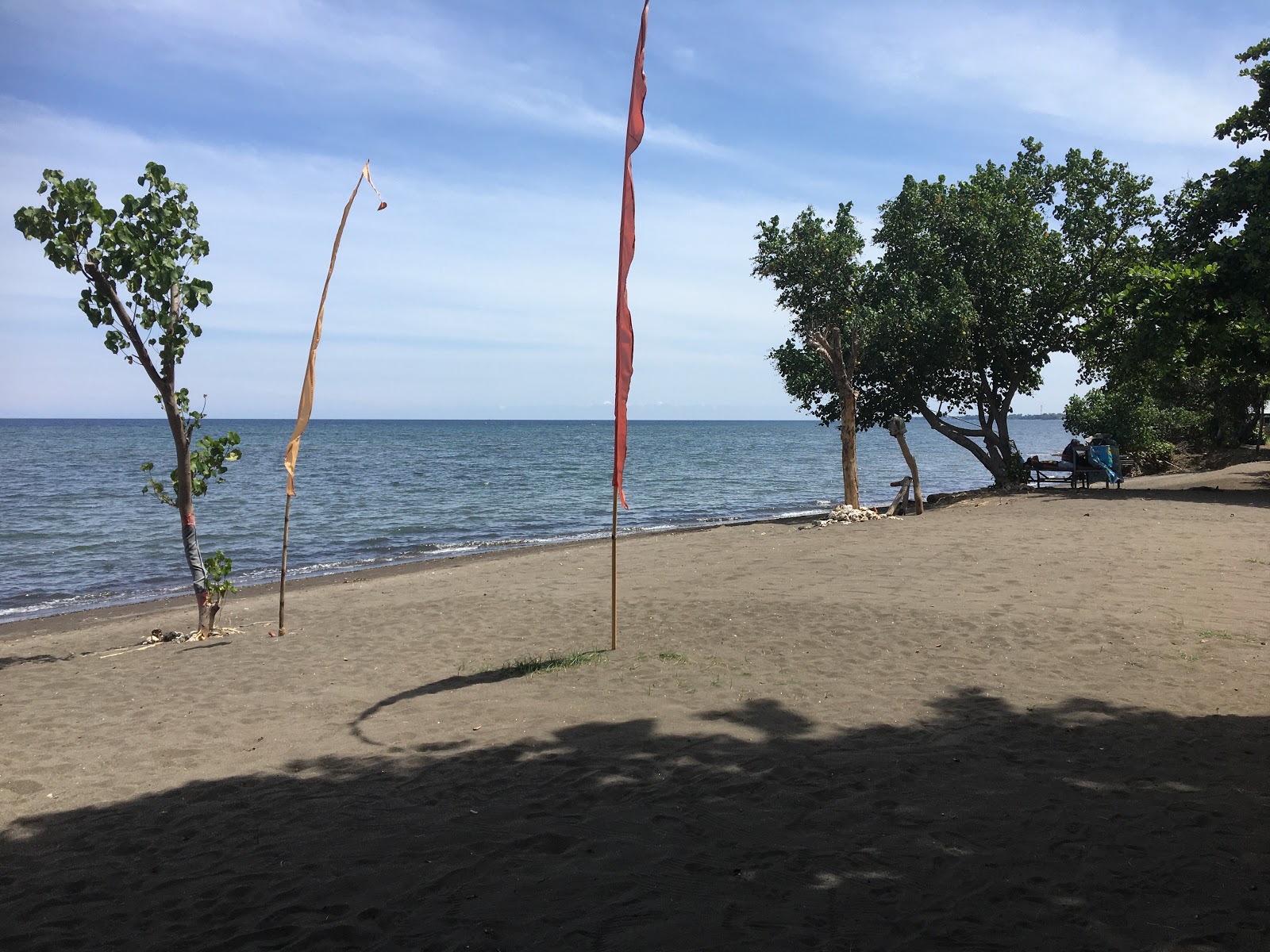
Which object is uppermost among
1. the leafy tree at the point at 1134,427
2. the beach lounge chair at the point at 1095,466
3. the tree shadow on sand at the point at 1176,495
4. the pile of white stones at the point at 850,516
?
the leafy tree at the point at 1134,427

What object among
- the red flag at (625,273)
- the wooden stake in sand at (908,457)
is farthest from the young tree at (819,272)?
the red flag at (625,273)

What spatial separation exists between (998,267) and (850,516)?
323 inches

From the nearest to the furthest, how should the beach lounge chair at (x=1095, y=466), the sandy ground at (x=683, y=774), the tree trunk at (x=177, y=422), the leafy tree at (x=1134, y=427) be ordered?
1. the sandy ground at (x=683, y=774)
2. the tree trunk at (x=177, y=422)
3. the beach lounge chair at (x=1095, y=466)
4. the leafy tree at (x=1134, y=427)

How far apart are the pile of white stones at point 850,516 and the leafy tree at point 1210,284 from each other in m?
6.45

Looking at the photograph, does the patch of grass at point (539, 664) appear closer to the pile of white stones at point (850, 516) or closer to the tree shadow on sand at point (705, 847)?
the tree shadow on sand at point (705, 847)

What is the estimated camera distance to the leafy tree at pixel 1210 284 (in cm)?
1712

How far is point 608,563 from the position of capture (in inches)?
572

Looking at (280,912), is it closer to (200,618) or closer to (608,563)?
(200,618)

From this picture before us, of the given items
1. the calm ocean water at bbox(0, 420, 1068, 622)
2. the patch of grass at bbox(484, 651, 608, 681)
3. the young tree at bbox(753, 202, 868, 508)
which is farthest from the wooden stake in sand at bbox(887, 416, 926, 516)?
the patch of grass at bbox(484, 651, 608, 681)

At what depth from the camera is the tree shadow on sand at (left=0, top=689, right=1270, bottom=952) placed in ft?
11.7

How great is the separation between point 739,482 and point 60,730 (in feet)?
121

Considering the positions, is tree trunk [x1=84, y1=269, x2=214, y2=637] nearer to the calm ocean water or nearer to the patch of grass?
the patch of grass

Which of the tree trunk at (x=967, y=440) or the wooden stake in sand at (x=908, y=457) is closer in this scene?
the wooden stake in sand at (x=908, y=457)

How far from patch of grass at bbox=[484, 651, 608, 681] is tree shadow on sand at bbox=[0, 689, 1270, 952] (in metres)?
1.92
